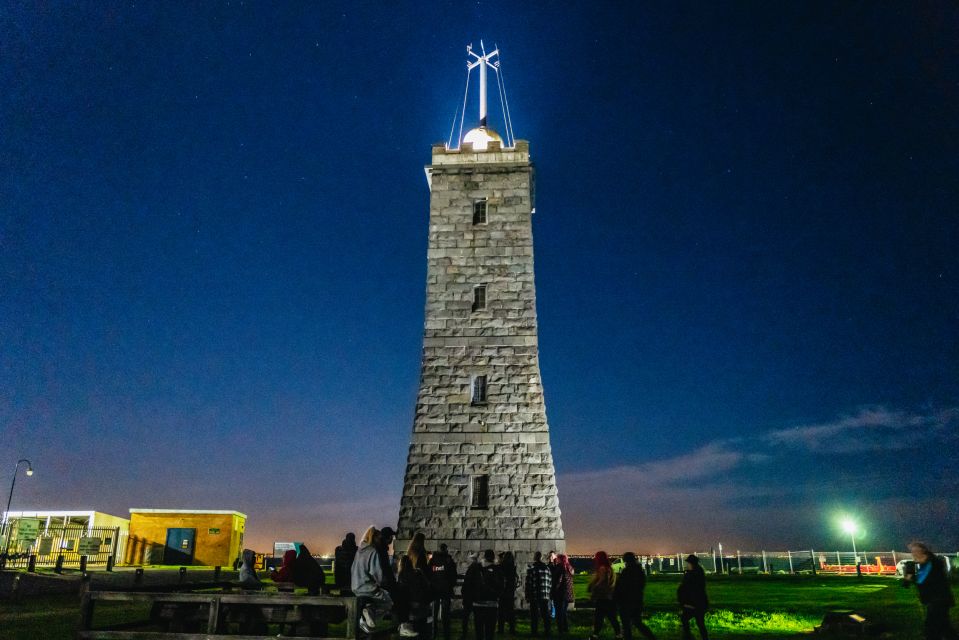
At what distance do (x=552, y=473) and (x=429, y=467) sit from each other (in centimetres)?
327

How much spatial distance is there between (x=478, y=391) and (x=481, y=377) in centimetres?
40

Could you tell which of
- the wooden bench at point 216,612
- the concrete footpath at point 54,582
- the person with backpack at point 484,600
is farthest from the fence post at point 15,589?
the person with backpack at point 484,600

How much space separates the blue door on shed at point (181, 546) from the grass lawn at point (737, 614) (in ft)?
52.6

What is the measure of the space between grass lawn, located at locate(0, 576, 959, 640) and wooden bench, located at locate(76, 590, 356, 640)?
330 cm

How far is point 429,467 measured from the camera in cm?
1805

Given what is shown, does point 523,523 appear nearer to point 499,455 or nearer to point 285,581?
point 499,455

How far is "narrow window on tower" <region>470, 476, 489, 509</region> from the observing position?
58.1 ft

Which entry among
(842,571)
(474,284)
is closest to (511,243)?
(474,284)

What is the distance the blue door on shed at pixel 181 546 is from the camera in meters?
33.2

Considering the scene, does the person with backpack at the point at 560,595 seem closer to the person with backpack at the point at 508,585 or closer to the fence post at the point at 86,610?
the person with backpack at the point at 508,585

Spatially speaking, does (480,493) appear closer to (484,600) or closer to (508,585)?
(508,585)

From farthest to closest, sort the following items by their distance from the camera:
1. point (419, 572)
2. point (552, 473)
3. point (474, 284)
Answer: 1. point (474, 284)
2. point (552, 473)
3. point (419, 572)

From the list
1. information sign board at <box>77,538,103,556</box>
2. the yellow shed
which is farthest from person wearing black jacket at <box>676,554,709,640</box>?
the yellow shed

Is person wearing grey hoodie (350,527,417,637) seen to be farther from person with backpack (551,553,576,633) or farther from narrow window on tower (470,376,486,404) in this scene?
narrow window on tower (470,376,486,404)
